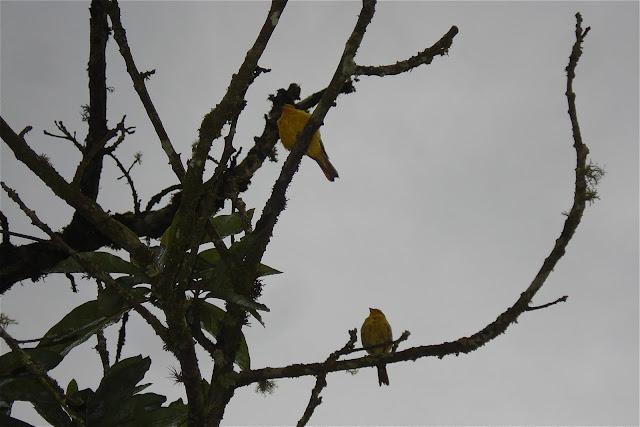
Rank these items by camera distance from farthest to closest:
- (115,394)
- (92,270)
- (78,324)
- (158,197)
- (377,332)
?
(377,332) < (158,197) < (115,394) < (78,324) < (92,270)

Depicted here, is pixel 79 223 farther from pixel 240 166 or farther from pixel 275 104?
pixel 275 104

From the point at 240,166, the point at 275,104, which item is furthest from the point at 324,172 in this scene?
the point at 240,166

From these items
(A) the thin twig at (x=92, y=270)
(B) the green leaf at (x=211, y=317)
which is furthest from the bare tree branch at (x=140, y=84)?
(B) the green leaf at (x=211, y=317)

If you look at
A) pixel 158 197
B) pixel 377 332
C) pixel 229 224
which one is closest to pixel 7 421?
pixel 229 224

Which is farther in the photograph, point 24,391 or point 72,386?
point 72,386

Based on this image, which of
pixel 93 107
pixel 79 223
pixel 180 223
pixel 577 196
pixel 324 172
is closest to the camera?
pixel 577 196

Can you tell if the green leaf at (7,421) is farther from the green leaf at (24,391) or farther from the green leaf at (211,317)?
the green leaf at (211,317)

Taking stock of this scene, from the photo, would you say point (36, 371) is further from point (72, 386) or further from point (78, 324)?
point (72, 386)

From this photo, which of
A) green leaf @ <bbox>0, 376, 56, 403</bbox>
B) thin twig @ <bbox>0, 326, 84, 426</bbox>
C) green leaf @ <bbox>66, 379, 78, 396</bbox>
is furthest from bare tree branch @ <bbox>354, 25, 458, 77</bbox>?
green leaf @ <bbox>66, 379, 78, 396</bbox>

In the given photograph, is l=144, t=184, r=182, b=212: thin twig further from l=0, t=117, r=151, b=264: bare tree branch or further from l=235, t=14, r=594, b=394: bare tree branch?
l=235, t=14, r=594, b=394: bare tree branch

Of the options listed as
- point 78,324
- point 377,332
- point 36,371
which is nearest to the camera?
point 36,371

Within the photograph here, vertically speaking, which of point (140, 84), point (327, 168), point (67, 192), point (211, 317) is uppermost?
point (327, 168)

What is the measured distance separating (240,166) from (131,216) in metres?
0.82

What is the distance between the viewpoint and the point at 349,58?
8.82 feet
